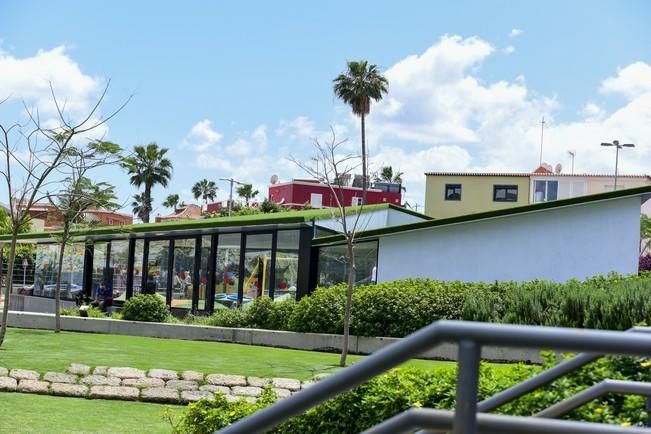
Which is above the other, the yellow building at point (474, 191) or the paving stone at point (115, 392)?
the yellow building at point (474, 191)

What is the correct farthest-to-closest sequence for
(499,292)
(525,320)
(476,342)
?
(499,292)
(525,320)
(476,342)

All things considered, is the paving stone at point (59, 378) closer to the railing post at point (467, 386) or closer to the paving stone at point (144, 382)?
the paving stone at point (144, 382)

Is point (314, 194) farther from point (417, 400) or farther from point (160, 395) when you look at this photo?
point (417, 400)

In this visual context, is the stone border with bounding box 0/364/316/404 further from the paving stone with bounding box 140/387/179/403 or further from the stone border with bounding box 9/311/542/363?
the stone border with bounding box 9/311/542/363

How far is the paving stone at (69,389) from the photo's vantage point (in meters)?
11.2

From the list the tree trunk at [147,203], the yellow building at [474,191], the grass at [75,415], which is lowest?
the grass at [75,415]

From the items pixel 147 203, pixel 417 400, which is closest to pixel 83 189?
pixel 417 400

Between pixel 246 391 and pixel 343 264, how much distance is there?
12.6 meters

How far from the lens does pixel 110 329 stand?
21625 millimetres

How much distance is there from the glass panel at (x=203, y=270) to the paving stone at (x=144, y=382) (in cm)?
1684

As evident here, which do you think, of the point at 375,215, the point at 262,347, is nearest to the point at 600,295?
the point at 262,347

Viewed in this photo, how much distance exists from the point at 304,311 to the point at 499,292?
15.3 ft

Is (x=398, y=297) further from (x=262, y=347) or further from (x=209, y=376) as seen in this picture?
(x=209, y=376)

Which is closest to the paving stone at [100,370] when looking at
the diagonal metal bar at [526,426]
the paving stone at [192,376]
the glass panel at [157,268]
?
the paving stone at [192,376]
